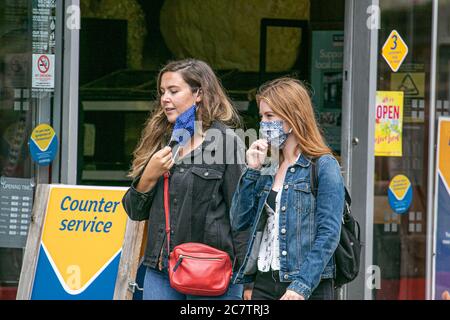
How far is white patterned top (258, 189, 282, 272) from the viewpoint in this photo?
4070 millimetres

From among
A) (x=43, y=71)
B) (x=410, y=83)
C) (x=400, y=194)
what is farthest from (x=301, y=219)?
(x=410, y=83)

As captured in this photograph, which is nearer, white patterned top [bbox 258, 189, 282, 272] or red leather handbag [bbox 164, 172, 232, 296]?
white patterned top [bbox 258, 189, 282, 272]

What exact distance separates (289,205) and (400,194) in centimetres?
281

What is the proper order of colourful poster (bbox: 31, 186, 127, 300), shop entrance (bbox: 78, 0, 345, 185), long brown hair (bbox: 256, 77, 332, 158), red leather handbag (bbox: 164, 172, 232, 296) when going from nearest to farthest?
1. long brown hair (bbox: 256, 77, 332, 158)
2. red leather handbag (bbox: 164, 172, 232, 296)
3. colourful poster (bbox: 31, 186, 127, 300)
4. shop entrance (bbox: 78, 0, 345, 185)

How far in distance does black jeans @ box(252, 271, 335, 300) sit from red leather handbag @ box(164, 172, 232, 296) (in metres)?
0.30

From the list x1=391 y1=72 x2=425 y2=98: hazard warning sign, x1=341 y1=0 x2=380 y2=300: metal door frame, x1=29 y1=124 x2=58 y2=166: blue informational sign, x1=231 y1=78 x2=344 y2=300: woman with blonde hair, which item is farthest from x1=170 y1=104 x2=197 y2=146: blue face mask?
x1=391 y1=72 x2=425 y2=98: hazard warning sign

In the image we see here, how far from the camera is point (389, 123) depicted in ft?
21.6

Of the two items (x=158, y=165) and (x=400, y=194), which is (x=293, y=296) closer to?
(x=158, y=165)

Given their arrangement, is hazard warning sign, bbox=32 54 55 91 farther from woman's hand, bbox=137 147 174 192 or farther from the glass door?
woman's hand, bbox=137 147 174 192

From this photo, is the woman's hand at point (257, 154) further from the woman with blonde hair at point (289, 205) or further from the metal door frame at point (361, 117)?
the metal door frame at point (361, 117)

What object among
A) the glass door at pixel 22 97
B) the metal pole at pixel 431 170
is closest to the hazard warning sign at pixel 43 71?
the glass door at pixel 22 97

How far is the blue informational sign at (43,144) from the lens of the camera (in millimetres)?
6059

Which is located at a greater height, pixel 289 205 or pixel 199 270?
pixel 289 205
